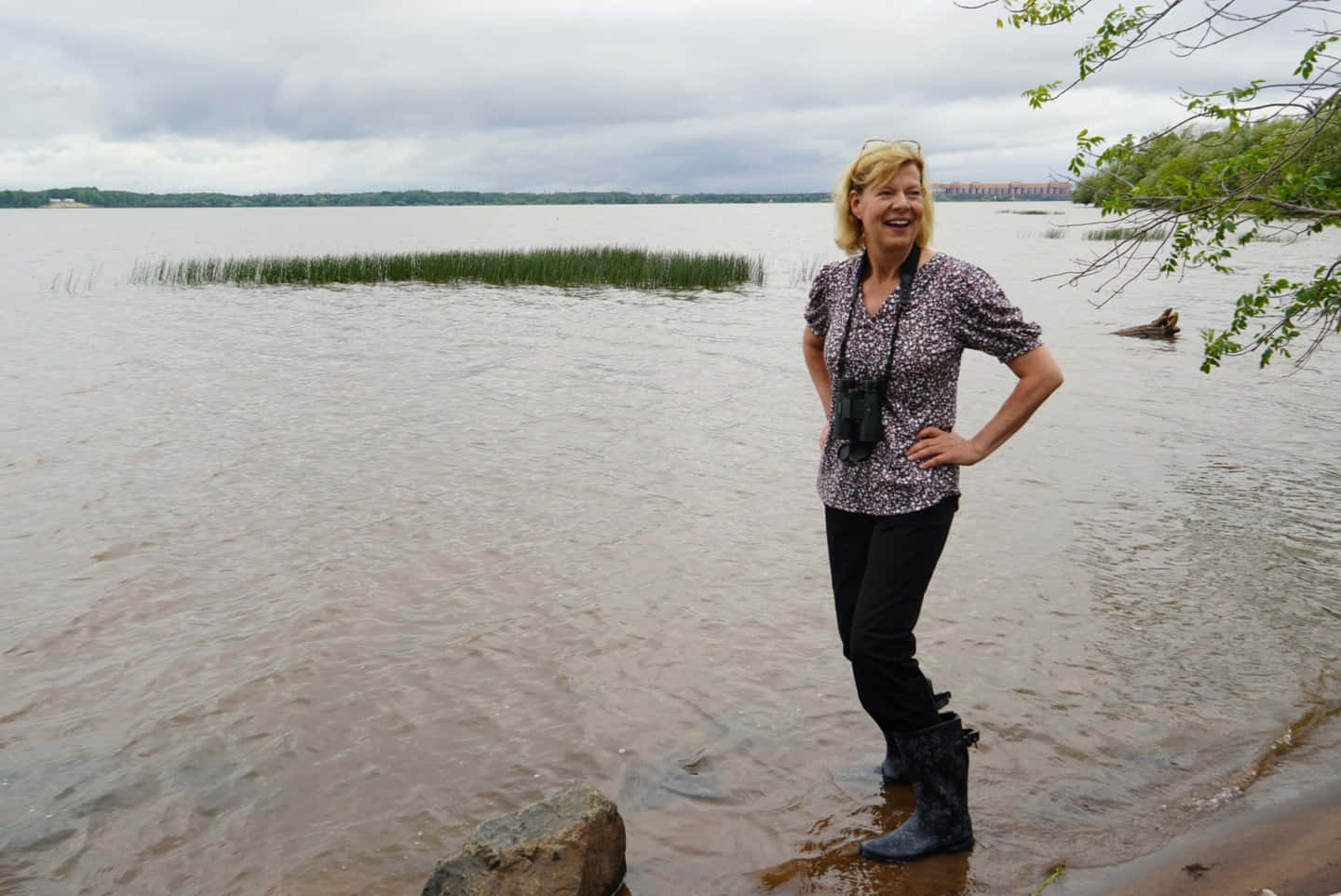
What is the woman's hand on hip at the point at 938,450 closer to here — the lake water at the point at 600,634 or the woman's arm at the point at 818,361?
the woman's arm at the point at 818,361

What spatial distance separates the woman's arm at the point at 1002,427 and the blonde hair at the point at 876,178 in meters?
0.51

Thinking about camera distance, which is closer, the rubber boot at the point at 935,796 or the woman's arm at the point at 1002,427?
the woman's arm at the point at 1002,427

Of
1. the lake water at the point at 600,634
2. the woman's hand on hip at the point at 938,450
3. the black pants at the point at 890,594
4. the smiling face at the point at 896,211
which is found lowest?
the lake water at the point at 600,634

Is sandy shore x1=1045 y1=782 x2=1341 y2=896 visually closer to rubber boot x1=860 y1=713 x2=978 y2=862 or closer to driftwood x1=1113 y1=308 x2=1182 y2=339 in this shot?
rubber boot x1=860 y1=713 x2=978 y2=862

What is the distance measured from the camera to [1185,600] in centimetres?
631

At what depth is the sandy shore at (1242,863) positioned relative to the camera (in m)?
3.18

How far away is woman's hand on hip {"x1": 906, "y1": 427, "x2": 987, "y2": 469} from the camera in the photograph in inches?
122

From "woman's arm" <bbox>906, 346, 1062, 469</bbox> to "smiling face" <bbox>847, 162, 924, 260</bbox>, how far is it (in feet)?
1.68

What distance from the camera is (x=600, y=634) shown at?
19.2ft

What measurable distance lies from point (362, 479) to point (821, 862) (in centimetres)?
663

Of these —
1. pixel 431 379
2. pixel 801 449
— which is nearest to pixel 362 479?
pixel 801 449

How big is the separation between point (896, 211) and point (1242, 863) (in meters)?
2.43

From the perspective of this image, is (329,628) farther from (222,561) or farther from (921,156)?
(921,156)

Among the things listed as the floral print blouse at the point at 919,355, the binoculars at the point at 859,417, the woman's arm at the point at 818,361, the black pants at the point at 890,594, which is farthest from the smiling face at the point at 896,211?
the black pants at the point at 890,594
